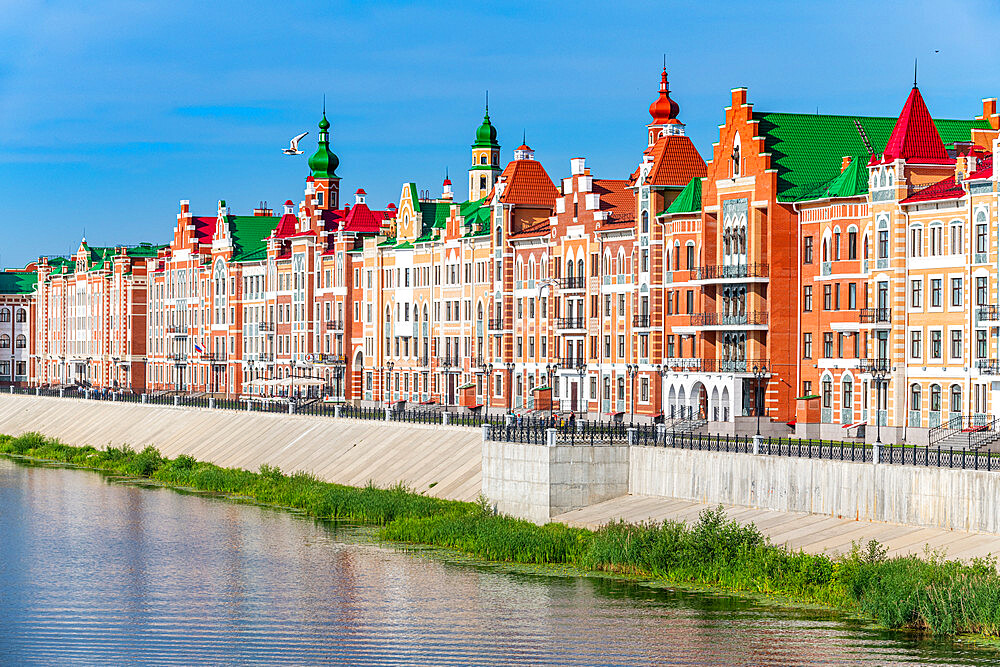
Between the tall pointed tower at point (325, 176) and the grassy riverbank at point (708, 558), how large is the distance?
216ft

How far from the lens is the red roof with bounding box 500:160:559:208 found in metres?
114

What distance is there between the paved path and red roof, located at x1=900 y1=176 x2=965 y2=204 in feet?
69.6

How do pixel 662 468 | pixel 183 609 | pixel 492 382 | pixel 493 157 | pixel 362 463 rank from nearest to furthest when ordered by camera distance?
pixel 183 609 < pixel 662 468 < pixel 362 463 < pixel 492 382 < pixel 493 157

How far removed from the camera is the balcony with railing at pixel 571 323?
106 m

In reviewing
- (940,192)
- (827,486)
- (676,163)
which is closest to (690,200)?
(676,163)

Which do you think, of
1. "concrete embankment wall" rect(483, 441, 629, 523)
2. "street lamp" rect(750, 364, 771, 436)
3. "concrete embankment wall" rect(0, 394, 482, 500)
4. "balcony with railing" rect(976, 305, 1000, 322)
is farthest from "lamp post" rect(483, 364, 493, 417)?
"concrete embankment wall" rect(483, 441, 629, 523)

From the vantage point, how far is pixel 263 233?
6314 inches

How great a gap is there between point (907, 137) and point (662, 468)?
25.9 meters

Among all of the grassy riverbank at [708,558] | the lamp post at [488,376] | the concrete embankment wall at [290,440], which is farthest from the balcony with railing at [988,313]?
the lamp post at [488,376]

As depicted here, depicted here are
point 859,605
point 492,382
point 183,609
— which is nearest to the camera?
point 859,605

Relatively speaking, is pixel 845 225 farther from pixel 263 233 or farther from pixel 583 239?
pixel 263 233

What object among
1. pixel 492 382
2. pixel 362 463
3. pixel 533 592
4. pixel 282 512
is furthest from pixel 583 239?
pixel 533 592

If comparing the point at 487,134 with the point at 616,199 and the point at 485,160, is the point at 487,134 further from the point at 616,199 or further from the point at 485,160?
the point at 616,199

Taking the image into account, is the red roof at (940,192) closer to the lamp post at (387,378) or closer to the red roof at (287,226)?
the lamp post at (387,378)
